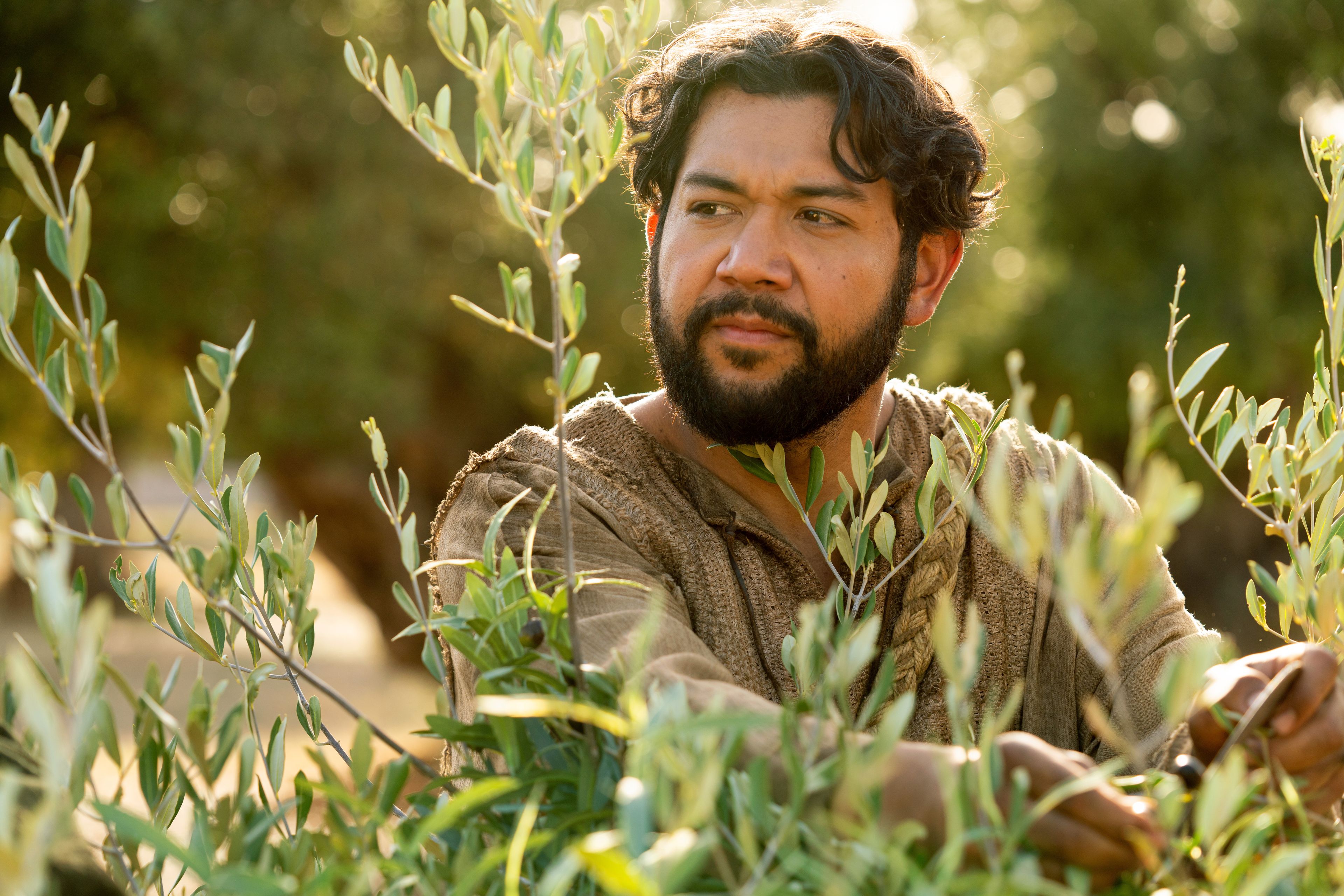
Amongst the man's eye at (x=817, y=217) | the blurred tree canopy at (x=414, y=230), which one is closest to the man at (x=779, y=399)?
the man's eye at (x=817, y=217)

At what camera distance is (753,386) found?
90.3 inches

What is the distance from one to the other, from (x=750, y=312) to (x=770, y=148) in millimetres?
350

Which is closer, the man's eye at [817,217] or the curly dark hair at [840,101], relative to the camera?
the man's eye at [817,217]

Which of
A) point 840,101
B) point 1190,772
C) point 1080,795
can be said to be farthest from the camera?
point 840,101

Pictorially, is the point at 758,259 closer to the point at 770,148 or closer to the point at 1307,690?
the point at 770,148

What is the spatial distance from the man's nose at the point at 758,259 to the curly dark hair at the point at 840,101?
0.81ft

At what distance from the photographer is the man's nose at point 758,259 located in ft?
7.35

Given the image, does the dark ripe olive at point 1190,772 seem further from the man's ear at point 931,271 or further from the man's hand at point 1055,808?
the man's ear at point 931,271

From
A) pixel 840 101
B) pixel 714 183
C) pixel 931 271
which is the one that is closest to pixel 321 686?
pixel 714 183

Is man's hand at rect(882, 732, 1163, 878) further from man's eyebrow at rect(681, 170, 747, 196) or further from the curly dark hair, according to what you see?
the curly dark hair

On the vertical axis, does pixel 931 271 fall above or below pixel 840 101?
below

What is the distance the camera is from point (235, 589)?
1.56 meters

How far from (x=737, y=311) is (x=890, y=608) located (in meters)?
0.64

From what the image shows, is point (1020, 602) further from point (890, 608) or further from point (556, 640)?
point (556, 640)
